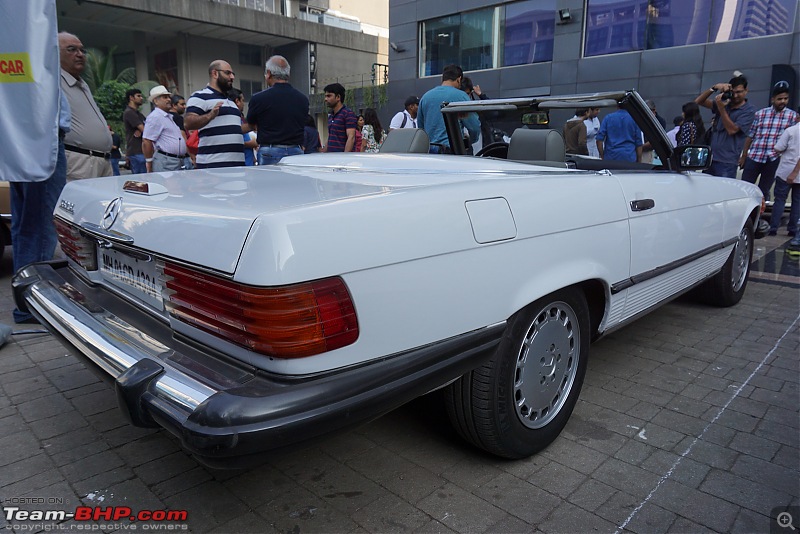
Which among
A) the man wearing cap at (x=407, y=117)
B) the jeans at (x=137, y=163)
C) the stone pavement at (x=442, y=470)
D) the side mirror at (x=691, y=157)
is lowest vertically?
the stone pavement at (x=442, y=470)

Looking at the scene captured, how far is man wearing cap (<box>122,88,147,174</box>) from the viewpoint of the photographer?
816cm

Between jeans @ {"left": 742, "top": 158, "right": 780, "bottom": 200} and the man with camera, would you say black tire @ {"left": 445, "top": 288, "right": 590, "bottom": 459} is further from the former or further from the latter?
jeans @ {"left": 742, "top": 158, "right": 780, "bottom": 200}

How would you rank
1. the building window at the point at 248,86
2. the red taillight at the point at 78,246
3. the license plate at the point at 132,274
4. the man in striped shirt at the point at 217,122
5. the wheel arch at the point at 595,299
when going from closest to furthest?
the license plate at the point at 132,274
the red taillight at the point at 78,246
the wheel arch at the point at 595,299
the man in striped shirt at the point at 217,122
the building window at the point at 248,86

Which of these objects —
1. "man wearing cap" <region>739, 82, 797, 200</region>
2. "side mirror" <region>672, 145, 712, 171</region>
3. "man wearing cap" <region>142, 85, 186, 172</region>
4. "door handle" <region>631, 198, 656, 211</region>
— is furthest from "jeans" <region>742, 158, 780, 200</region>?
A: "man wearing cap" <region>142, 85, 186, 172</region>

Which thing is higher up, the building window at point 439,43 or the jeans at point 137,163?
the building window at point 439,43

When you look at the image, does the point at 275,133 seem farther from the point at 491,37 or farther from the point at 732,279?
the point at 491,37

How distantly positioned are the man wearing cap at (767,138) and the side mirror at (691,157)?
4.99 metres

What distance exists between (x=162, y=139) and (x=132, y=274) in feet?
17.1

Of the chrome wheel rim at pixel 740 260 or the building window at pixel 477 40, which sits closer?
the chrome wheel rim at pixel 740 260

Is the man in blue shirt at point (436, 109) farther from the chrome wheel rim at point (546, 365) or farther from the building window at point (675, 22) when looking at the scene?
the building window at point (675, 22)

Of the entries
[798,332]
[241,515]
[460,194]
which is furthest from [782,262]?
[241,515]

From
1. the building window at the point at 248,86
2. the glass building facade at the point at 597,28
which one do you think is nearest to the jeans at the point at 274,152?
the glass building facade at the point at 597,28

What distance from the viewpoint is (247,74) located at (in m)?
35.5

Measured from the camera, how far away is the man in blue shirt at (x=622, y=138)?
597cm
